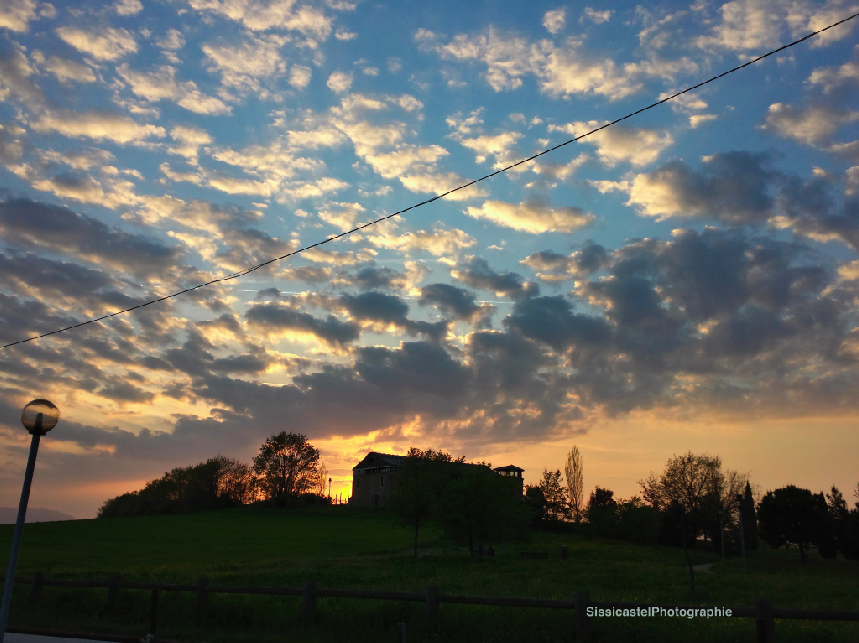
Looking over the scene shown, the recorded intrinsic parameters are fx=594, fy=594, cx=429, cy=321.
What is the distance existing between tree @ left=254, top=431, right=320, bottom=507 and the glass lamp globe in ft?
371

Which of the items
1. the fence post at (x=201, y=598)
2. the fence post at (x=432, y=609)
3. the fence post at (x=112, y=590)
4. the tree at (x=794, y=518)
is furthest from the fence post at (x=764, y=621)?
the tree at (x=794, y=518)

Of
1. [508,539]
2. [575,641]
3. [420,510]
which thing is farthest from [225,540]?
[575,641]

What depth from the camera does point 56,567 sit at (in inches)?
1642

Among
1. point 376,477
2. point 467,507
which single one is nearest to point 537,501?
point 376,477

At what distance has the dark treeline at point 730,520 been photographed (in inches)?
2896

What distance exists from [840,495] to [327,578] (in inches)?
3111

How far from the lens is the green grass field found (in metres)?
13.1

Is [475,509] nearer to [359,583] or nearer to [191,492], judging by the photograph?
[359,583]

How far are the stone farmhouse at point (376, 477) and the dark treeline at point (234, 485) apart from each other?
27.5 ft

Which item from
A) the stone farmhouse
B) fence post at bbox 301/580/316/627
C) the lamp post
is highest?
the stone farmhouse

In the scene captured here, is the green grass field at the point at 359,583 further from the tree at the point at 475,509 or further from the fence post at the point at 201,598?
the tree at the point at 475,509

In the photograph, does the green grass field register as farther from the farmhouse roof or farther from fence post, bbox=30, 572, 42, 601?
the farmhouse roof

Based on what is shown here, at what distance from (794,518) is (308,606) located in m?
80.2

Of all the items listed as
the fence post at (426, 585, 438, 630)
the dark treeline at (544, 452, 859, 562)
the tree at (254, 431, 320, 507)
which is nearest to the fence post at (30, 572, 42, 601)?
the fence post at (426, 585, 438, 630)
